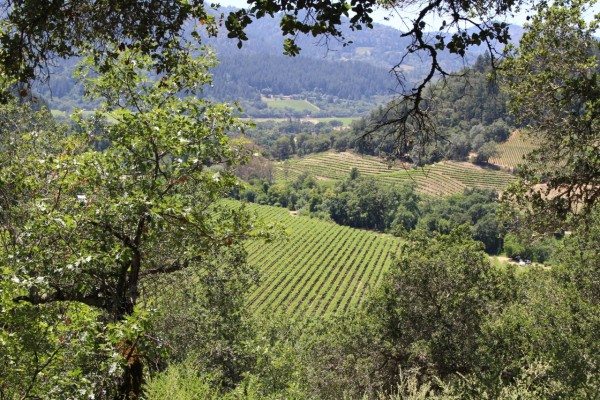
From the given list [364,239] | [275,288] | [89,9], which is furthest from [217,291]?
[364,239]

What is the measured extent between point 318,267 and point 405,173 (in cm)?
4778

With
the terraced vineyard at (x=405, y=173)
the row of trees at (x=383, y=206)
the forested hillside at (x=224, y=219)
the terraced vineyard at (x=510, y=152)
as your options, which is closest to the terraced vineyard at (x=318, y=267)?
the row of trees at (x=383, y=206)

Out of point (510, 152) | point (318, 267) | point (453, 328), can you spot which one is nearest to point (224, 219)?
point (453, 328)

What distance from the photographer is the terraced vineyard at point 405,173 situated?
116 m

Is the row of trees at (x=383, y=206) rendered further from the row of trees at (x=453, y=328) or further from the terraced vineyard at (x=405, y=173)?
the row of trees at (x=453, y=328)

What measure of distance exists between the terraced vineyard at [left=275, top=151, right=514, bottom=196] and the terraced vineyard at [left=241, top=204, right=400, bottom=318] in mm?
22618

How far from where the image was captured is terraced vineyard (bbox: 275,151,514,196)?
116375 mm

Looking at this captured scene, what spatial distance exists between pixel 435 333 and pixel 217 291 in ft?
20.1

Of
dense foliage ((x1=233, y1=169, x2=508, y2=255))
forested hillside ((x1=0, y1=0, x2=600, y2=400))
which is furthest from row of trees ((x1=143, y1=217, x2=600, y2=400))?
dense foliage ((x1=233, y1=169, x2=508, y2=255))

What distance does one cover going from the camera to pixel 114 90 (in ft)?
27.1

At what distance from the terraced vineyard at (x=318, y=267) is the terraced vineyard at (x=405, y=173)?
22618 millimetres

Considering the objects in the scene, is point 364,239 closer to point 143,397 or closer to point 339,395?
point 339,395

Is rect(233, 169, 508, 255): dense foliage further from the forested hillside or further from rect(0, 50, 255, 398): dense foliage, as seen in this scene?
rect(0, 50, 255, 398): dense foliage

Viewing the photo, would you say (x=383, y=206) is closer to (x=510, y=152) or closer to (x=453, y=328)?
(x=510, y=152)
